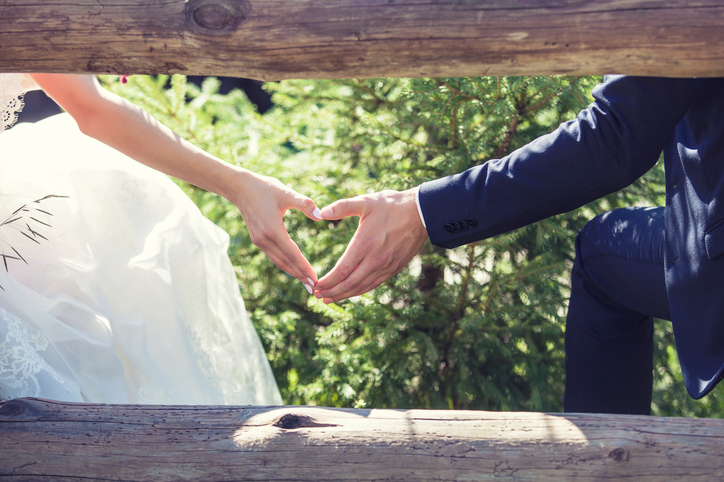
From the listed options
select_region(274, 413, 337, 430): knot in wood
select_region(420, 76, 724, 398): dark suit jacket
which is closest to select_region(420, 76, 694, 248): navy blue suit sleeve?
select_region(420, 76, 724, 398): dark suit jacket

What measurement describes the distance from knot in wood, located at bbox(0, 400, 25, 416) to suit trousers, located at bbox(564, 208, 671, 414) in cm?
133

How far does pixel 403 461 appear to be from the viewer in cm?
91

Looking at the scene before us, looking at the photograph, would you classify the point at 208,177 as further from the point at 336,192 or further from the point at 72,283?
the point at 336,192

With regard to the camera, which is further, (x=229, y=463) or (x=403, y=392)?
(x=403, y=392)

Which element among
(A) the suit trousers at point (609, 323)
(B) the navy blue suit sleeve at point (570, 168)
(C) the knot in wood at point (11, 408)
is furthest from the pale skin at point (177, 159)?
(A) the suit trousers at point (609, 323)

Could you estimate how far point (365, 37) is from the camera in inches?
35.7

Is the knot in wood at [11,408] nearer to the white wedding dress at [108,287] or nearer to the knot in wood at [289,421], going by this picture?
the white wedding dress at [108,287]

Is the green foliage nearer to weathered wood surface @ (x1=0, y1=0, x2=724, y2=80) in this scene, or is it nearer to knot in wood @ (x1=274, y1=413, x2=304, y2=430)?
weathered wood surface @ (x1=0, y1=0, x2=724, y2=80)

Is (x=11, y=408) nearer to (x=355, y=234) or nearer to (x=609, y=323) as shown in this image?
(x=355, y=234)

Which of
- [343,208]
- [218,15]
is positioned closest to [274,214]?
[343,208]

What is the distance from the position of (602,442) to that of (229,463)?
63cm

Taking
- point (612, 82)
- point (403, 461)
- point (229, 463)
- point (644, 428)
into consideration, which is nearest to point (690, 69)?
point (612, 82)

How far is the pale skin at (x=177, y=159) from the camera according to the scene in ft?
4.62

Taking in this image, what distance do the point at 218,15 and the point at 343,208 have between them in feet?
1.92
